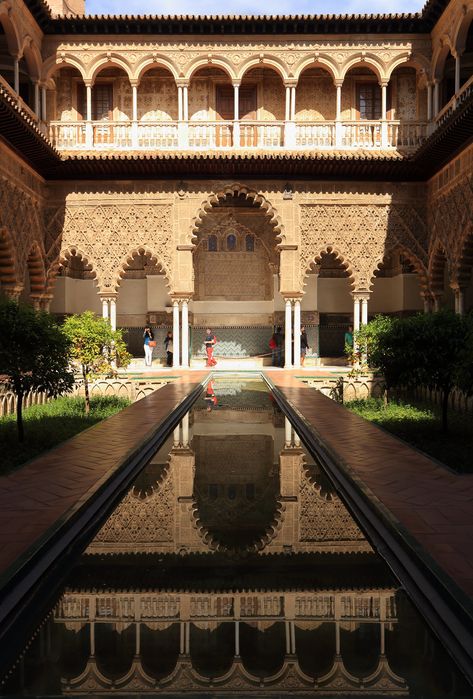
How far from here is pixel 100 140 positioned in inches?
627

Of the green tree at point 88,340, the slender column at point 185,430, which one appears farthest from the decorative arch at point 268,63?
the slender column at point 185,430

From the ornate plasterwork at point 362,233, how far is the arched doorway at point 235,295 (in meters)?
4.25

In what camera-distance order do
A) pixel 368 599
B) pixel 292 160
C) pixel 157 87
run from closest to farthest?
pixel 368 599 → pixel 292 160 → pixel 157 87

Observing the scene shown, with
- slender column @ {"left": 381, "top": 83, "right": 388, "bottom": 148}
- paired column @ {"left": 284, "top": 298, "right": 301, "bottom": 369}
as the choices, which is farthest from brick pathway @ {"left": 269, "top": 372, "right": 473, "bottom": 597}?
slender column @ {"left": 381, "top": 83, "right": 388, "bottom": 148}

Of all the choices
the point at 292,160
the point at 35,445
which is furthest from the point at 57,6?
the point at 35,445

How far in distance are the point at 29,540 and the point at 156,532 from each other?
0.73 metres

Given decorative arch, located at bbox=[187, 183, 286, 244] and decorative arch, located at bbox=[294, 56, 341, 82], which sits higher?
decorative arch, located at bbox=[294, 56, 341, 82]

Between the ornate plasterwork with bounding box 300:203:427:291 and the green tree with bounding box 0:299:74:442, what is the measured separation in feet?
33.4

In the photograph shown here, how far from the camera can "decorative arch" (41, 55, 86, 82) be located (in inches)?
617

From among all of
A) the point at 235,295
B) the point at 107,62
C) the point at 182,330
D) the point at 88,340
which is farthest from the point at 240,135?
the point at 88,340

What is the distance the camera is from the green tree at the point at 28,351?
664 cm

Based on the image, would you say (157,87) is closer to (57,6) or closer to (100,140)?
(100,140)

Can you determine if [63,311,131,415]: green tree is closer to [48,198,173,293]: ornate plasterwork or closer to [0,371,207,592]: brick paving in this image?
[0,371,207,592]: brick paving

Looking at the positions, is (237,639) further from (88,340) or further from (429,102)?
(429,102)
